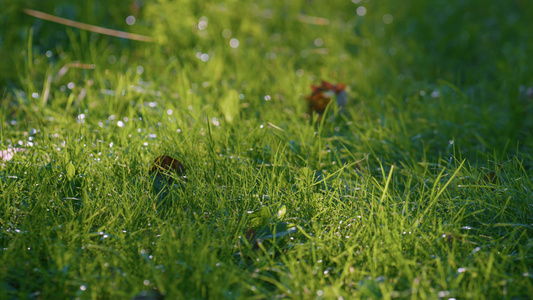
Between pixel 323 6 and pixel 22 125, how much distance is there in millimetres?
2998

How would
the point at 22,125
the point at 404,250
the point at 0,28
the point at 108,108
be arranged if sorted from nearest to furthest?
the point at 404,250 → the point at 22,125 → the point at 108,108 → the point at 0,28

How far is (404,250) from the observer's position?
5.16 ft

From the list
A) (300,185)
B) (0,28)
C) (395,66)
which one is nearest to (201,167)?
(300,185)

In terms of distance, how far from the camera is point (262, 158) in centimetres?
225

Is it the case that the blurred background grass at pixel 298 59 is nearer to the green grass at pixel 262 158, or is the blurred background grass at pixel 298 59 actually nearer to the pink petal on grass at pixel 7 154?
the green grass at pixel 262 158

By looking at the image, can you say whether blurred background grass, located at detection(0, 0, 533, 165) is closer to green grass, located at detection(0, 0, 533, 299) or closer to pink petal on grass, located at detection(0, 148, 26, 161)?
green grass, located at detection(0, 0, 533, 299)

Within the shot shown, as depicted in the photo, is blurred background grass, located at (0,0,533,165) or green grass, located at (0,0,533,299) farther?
blurred background grass, located at (0,0,533,165)

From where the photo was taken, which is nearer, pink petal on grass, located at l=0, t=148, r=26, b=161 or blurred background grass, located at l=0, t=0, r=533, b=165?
pink petal on grass, located at l=0, t=148, r=26, b=161

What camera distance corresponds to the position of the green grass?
1461 mm

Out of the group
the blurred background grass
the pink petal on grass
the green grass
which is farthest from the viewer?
the blurred background grass

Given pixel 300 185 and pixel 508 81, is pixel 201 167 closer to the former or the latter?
pixel 300 185

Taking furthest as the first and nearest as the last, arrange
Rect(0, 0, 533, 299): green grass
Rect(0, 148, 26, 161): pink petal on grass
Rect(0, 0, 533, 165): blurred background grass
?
Rect(0, 0, 533, 165): blurred background grass → Rect(0, 148, 26, 161): pink petal on grass → Rect(0, 0, 533, 299): green grass

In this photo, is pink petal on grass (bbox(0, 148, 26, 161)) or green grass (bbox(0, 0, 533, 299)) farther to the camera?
pink petal on grass (bbox(0, 148, 26, 161))

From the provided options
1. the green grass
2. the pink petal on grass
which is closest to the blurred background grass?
the green grass
